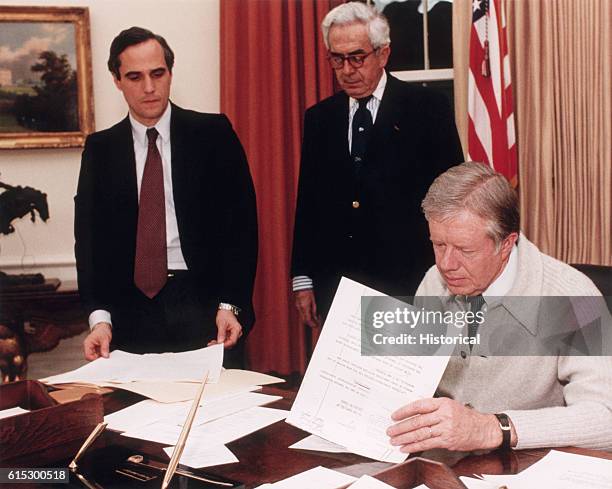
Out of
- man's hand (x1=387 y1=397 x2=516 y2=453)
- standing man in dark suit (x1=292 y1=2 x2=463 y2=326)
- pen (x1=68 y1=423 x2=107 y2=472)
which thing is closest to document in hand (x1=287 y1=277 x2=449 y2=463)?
man's hand (x1=387 y1=397 x2=516 y2=453)

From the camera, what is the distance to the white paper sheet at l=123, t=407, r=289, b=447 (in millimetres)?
1372

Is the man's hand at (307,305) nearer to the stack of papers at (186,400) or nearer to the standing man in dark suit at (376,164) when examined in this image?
the standing man in dark suit at (376,164)

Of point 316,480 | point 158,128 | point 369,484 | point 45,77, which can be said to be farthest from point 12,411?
point 45,77

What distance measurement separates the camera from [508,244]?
1.52 meters

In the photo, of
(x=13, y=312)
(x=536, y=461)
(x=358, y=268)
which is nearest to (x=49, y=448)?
(x=536, y=461)

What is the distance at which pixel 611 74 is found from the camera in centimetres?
319

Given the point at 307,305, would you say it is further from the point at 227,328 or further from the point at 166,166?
the point at 166,166

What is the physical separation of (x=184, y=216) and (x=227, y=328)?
40 cm

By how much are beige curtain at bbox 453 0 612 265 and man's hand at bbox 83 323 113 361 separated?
6.76 ft

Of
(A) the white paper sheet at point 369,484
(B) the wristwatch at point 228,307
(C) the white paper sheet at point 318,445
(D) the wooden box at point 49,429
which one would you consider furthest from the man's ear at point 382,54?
(A) the white paper sheet at point 369,484

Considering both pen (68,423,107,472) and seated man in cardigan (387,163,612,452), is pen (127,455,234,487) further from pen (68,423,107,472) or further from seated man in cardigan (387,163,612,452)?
seated man in cardigan (387,163,612,452)

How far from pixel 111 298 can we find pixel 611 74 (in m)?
2.35

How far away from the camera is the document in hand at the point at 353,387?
1.21 m

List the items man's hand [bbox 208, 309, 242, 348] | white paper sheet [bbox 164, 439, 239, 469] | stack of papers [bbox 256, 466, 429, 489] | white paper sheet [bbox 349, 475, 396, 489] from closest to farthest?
1. white paper sheet [bbox 349, 475, 396, 489]
2. stack of papers [bbox 256, 466, 429, 489]
3. white paper sheet [bbox 164, 439, 239, 469]
4. man's hand [bbox 208, 309, 242, 348]
